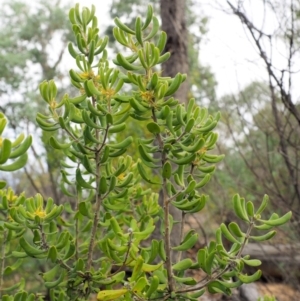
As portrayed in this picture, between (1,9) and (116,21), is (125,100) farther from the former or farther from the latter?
(1,9)

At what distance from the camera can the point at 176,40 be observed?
4020 millimetres

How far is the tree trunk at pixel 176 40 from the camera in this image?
3997mm

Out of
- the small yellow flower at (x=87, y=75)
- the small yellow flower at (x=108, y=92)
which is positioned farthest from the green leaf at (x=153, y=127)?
the small yellow flower at (x=87, y=75)

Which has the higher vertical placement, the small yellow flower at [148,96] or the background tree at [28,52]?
the background tree at [28,52]

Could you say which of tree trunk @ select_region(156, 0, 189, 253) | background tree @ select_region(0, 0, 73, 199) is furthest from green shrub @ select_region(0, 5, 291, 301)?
background tree @ select_region(0, 0, 73, 199)

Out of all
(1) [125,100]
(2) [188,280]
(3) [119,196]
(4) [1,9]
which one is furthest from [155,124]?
(4) [1,9]

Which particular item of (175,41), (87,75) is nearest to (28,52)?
(175,41)

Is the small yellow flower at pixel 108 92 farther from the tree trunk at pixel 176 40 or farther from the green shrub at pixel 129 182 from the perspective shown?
the tree trunk at pixel 176 40

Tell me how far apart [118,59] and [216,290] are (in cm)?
58

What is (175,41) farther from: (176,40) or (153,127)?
(153,127)

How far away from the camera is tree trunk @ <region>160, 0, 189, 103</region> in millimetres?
3997

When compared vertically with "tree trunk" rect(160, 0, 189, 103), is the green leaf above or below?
below

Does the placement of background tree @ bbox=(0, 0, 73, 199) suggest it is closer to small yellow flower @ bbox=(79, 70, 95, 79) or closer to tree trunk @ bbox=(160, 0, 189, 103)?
tree trunk @ bbox=(160, 0, 189, 103)

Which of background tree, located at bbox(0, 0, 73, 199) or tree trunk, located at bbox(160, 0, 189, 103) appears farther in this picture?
background tree, located at bbox(0, 0, 73, 199)
